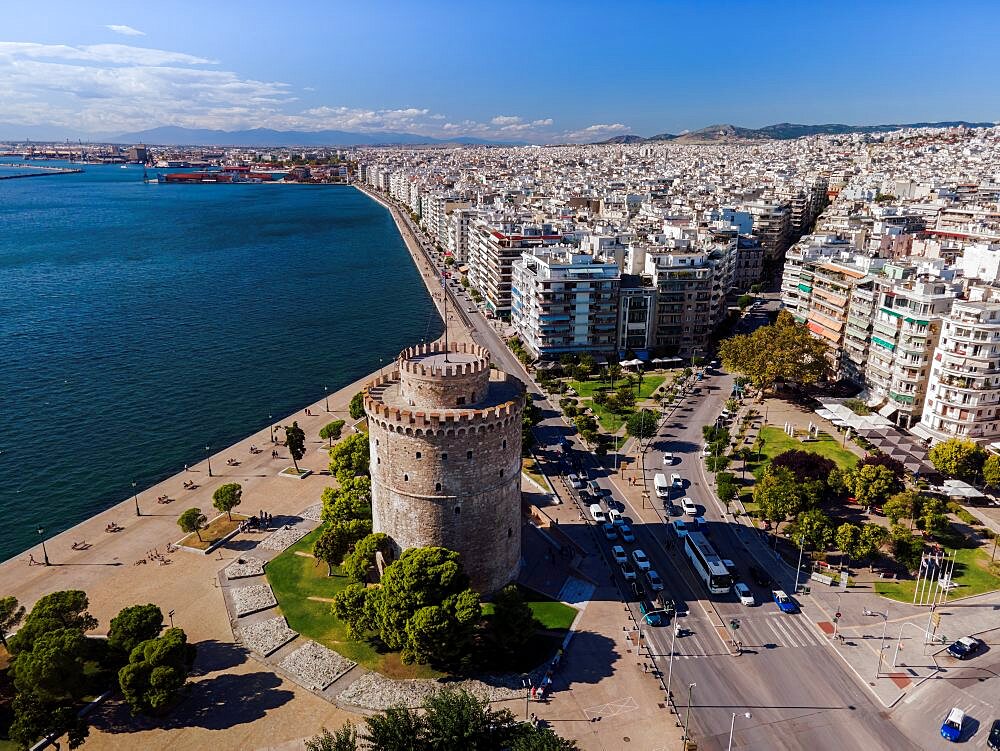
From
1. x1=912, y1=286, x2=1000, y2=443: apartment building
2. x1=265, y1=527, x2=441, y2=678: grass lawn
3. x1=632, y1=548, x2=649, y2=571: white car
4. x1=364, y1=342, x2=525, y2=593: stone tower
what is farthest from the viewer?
x1=912, y1=286, x2=1000, y2=443: apartment building

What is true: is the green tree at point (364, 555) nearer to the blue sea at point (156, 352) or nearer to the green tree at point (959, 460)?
the blue sea at point (156, 352)

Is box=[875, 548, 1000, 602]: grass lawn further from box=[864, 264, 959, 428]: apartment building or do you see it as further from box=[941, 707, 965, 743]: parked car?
box=[864, 264, 959, 428]: apartment building

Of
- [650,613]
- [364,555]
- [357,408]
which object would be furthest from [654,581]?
[357,408]

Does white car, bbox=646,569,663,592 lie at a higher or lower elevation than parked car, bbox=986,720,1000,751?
higher

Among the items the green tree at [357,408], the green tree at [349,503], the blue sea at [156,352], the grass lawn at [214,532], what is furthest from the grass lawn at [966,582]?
the blue sea at [156,352]

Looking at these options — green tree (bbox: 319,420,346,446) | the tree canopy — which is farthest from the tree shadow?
the tree canopy

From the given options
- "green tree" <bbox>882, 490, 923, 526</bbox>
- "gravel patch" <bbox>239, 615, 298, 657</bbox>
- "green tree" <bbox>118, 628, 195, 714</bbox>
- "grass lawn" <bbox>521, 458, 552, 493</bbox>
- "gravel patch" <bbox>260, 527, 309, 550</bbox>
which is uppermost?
"green tree" <bbox>882, 490, 923, 526</bbox>

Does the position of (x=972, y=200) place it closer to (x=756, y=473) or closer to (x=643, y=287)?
(x=643, y=287)

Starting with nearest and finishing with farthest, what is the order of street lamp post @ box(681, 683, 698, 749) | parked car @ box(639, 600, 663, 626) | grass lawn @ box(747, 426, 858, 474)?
street lamp post @ box(681, 683, 698, 749)
parked car @ box(639, 600, 663, 626)
grass lawn @ box(747, 426, 858, 474)
